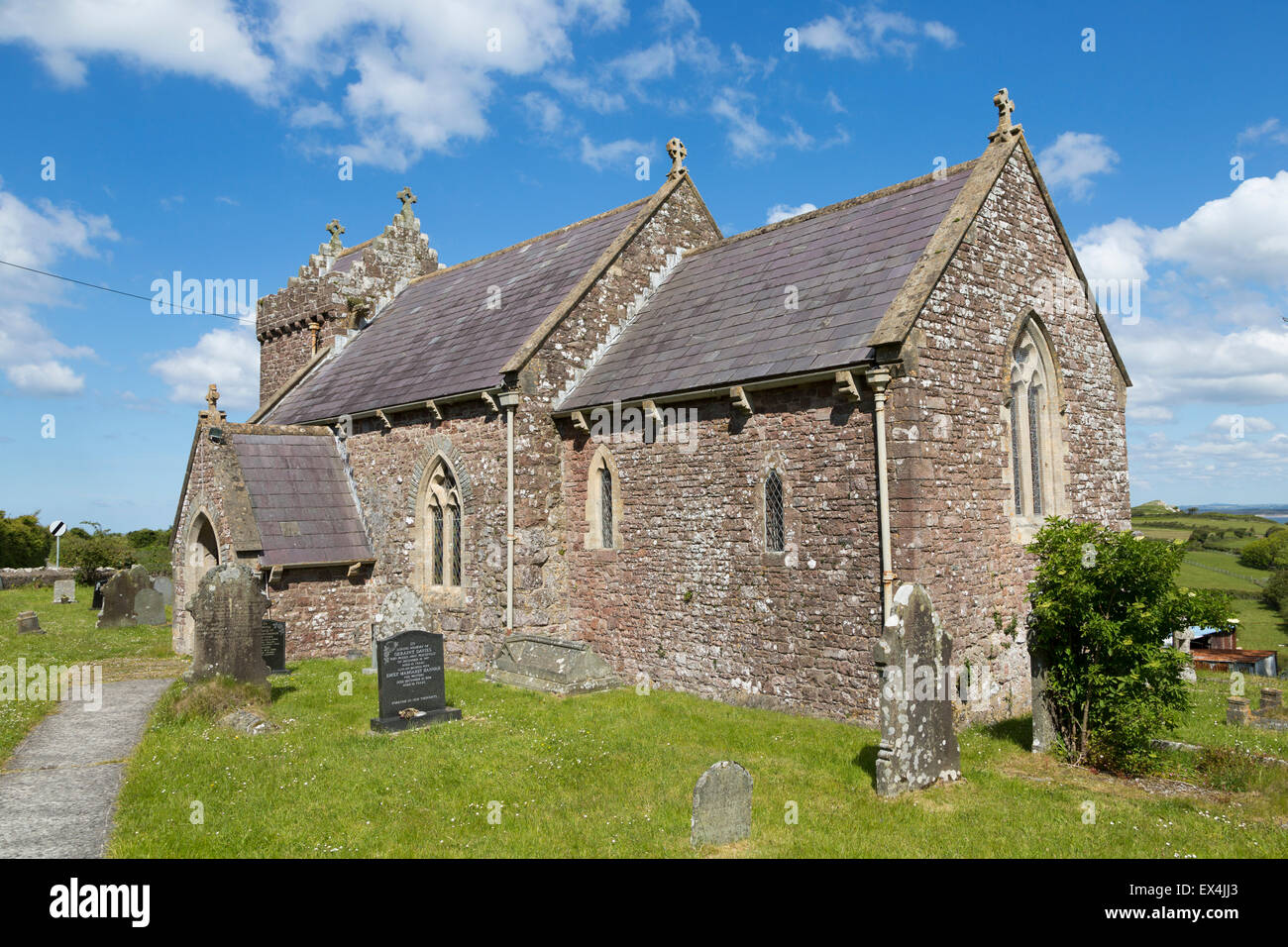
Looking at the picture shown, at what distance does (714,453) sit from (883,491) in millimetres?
3129

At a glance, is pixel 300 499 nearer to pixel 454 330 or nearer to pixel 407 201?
pixel 454 330

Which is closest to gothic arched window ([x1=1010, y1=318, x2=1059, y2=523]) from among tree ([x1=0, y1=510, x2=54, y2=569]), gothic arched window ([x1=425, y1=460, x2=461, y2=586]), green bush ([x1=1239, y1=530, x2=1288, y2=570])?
gothic arched window ([x1=425, y1=460, x2=461, y2=586])

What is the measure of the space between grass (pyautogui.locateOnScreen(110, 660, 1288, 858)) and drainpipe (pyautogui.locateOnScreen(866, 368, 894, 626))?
74.2 inches

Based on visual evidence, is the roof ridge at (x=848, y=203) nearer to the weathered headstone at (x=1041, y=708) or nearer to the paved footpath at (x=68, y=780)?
the weathered headstone at (x=1041, y=708)

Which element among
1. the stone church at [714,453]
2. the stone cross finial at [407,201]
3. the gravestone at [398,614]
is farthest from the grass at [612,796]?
the stone cross finial at [407,201]

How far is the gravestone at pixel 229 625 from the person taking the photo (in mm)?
12195

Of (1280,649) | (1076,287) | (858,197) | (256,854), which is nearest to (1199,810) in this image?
(256,854)

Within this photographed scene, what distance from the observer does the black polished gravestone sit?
1106 cm

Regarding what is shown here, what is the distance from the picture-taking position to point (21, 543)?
1638 inches

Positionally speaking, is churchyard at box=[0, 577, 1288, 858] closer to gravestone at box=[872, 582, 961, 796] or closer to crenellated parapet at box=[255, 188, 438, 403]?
gravestone at box=[872, 582, 961, 796]

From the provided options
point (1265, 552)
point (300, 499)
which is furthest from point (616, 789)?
point (1265, 552)
